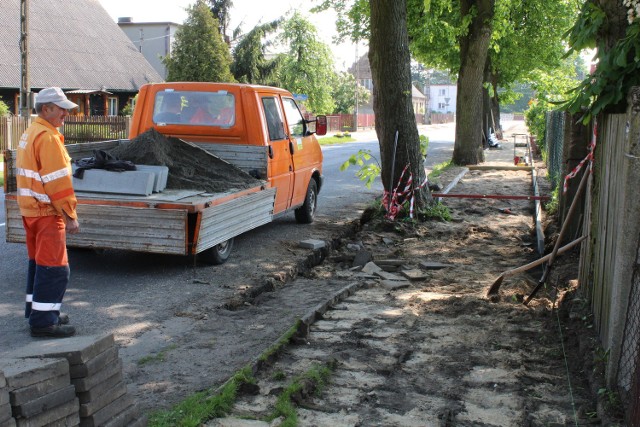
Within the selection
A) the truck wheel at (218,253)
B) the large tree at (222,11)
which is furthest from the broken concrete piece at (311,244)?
the large tree at (222,11)

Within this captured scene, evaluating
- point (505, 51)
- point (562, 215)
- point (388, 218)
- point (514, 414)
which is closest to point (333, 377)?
point (514, 414)

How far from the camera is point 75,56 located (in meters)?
39.8

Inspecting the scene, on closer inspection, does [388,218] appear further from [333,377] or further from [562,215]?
[333,377]

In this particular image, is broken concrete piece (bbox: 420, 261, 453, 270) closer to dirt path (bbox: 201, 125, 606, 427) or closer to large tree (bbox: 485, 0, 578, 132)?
dirt path (bbox: 201, 125, 606, 427)

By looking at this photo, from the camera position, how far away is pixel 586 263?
6.76m

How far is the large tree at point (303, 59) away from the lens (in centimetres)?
6044

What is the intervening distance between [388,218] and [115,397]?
8254 millimetres

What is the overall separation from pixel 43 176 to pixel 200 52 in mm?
33639

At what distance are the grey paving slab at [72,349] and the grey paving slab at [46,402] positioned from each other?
14 centimetres

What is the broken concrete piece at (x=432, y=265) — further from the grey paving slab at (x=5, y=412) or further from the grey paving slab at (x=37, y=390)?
the grey paving slab at (x=5, y=412)

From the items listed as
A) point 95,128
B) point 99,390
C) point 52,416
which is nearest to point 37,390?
point 52,416

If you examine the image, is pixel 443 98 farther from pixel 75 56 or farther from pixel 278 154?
pixel 278 154

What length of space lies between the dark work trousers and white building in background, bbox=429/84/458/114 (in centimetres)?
14889

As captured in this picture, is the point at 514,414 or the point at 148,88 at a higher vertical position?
the point at 148,88
